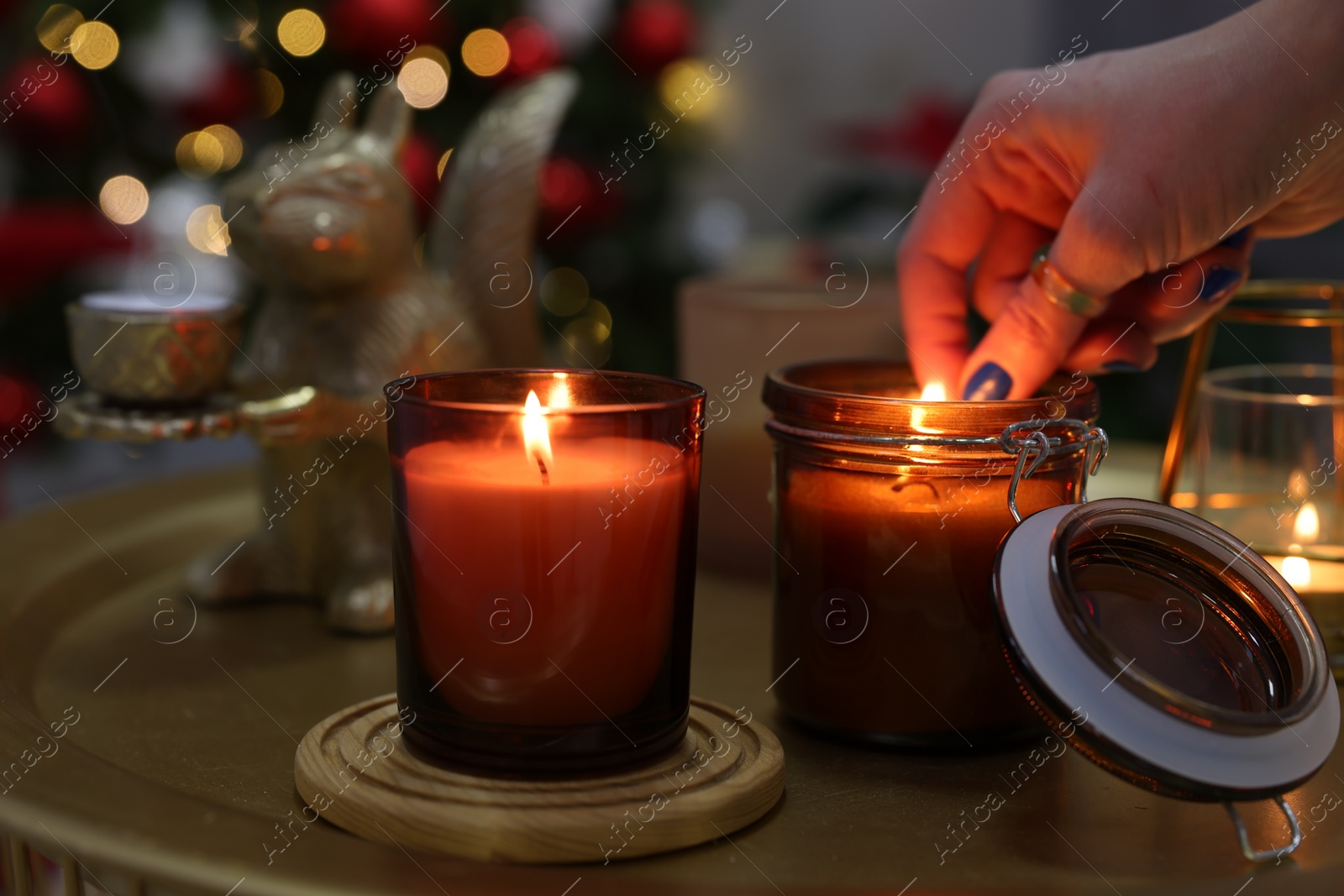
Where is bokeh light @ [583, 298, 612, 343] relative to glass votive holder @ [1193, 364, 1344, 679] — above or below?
below

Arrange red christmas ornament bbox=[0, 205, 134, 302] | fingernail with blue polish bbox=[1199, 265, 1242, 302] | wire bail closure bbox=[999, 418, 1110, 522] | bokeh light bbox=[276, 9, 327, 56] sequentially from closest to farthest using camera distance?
wire bail closure bbox=[999, 418, 1110, 522], fingernail with blue polish bbox=[1199, 265, 1242, 302], red christmas ornament bbox=[0, 205, 134, 302], bokeh light bbox=[276, 9, 327, 56]

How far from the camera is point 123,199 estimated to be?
162cm

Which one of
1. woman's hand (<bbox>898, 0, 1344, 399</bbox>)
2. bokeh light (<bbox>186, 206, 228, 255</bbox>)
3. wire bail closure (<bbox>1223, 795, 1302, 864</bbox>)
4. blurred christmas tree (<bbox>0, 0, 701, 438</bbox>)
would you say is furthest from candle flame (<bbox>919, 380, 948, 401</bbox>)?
bokeh light (<bbox>186, 206, 228, 255</bbox>)

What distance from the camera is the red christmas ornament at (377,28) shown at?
1456mm

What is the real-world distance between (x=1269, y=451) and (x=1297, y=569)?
75mm

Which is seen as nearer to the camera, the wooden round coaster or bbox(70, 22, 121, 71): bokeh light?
the wooden round coaster

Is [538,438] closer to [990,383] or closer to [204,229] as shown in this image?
[990,383]

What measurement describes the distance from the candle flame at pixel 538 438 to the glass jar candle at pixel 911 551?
5.2 inches

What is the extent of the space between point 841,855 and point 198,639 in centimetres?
40

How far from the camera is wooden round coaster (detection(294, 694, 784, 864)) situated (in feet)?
1.32

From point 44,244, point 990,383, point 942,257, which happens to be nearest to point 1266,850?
point 990,383

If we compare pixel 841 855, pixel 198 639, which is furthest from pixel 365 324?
pixel 841 855

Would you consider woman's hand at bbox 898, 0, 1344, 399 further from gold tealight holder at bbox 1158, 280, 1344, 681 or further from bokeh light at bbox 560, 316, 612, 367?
bokeh light at bbox 560, 316, 612, 367

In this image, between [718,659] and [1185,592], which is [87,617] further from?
[1185,592]
